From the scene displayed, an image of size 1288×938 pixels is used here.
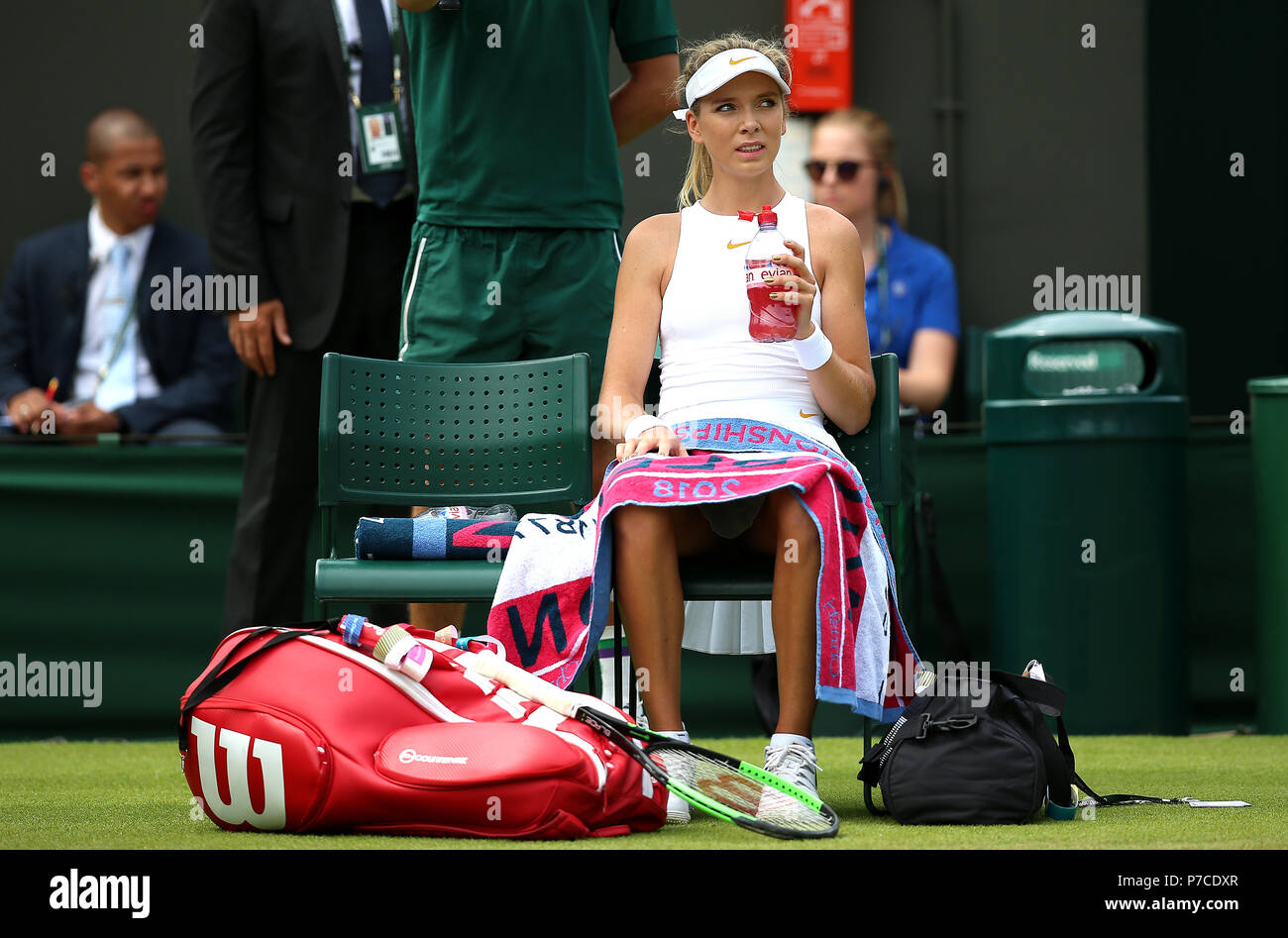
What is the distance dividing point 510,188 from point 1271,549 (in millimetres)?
2291

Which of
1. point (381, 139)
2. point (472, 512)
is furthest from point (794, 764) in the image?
point (381, 139)

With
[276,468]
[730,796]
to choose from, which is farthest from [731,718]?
[730,796]

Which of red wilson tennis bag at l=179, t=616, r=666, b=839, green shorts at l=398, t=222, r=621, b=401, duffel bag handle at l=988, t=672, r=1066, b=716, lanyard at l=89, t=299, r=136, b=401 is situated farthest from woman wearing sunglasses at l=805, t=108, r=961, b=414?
red wilson tennis bag at l=179, t=616, r=666, b=839

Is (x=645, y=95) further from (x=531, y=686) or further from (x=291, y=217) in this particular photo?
(x=531, y=686)

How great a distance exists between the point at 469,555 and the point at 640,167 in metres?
3.06

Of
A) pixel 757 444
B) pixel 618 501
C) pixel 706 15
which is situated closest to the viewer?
pixel 618 501

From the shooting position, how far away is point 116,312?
212 inches

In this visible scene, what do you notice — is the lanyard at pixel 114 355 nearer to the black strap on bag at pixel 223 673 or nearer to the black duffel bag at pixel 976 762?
the black strap on bag at pixel 223 673

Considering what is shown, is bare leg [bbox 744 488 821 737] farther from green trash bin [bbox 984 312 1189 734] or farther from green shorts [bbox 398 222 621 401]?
green trash bin [bbox 984 312 1189 734]

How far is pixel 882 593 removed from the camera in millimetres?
2889

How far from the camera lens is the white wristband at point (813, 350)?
2971mm

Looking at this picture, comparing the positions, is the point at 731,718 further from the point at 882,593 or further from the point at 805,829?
the point at 805,829

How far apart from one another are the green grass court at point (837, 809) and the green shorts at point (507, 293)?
1.07 metres

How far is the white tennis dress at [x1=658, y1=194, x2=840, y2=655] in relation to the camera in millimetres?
3133
